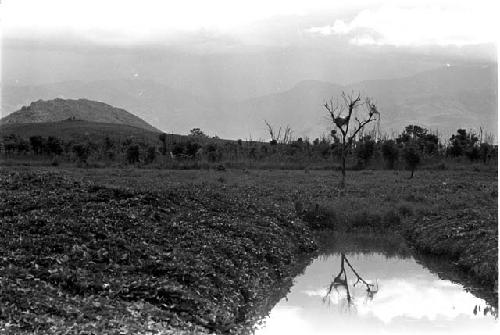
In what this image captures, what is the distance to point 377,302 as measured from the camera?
830 inches

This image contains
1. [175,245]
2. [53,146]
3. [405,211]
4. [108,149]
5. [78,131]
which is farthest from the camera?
[78,131]

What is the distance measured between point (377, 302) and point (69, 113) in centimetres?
14382

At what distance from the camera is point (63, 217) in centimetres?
2070

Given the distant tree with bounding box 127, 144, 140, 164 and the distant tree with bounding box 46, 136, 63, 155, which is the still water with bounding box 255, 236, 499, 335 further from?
the distant tree with bounding box 46, 136, 63, 155

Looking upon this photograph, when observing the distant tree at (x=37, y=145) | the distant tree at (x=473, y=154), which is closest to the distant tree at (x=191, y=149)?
the distant tree at (x=37, y=145)

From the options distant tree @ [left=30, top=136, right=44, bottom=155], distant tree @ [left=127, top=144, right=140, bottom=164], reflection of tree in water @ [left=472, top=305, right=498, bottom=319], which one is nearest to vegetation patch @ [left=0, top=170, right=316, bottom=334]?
reflection of tree in water @ [left=472, top=305, right=498, bottom=319]

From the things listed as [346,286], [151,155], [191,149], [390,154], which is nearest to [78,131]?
[191,149]

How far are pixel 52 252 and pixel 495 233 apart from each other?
16211mm

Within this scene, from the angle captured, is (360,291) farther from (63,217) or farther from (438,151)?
(438,151)

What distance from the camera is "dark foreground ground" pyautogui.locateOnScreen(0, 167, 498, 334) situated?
13.7m

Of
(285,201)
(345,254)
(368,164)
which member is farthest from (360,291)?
(368,164)

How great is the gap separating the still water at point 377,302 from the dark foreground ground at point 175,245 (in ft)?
2.74

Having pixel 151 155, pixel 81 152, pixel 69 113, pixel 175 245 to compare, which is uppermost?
pixel 69 113

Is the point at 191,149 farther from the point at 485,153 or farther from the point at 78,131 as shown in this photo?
the point at 78,131
